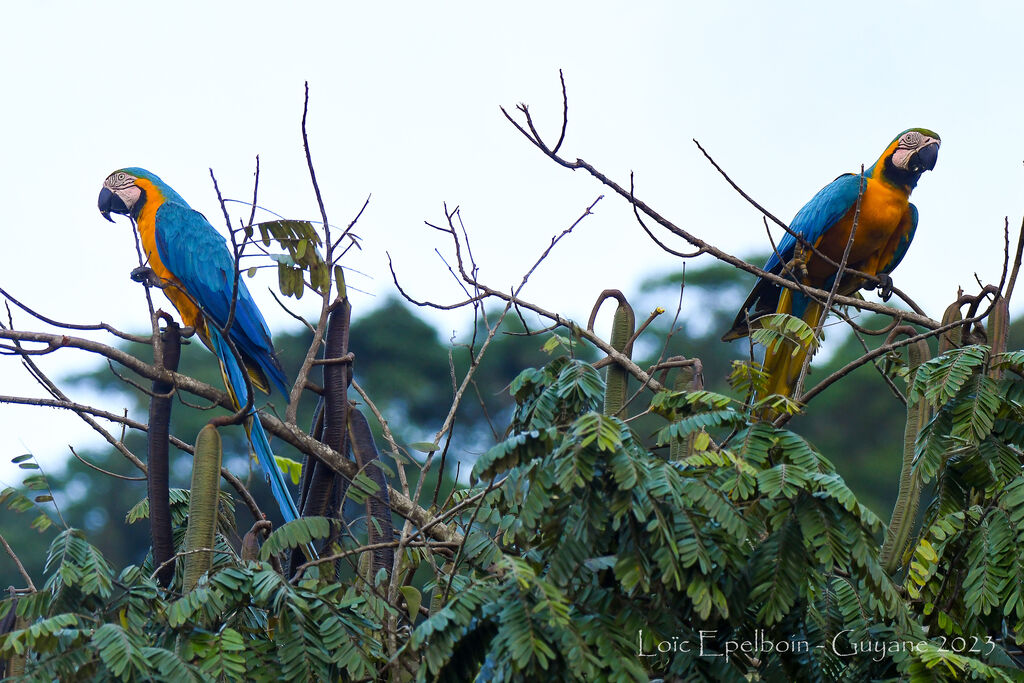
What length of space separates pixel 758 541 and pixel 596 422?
394 millimetres

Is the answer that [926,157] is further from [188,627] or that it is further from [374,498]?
[188,627]

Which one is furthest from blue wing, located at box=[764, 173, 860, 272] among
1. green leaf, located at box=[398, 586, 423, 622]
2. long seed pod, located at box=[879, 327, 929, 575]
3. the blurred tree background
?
the blurred tree background

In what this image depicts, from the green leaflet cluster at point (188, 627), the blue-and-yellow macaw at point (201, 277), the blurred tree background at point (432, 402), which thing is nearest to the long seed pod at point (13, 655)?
the green leaflet cluster at point (188, 627)

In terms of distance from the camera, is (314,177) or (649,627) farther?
(314,177)

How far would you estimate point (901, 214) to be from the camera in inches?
174

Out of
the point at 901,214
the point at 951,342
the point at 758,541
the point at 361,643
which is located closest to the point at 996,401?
the point at 951,342

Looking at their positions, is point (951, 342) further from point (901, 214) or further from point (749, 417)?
point (901, 214)

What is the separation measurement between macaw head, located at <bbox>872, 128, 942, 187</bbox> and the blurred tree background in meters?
12.7

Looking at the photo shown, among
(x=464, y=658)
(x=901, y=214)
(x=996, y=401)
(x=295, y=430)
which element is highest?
(x=901, y=214)

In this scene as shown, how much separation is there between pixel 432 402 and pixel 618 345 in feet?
62.4

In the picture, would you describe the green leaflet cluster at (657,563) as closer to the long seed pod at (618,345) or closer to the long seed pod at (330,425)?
the long seed pod at (618,345)

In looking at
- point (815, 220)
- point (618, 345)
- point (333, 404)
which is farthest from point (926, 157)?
point (333, 404)

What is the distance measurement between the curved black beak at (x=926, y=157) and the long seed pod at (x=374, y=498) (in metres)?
2.99

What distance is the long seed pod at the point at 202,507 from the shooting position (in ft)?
6.72
